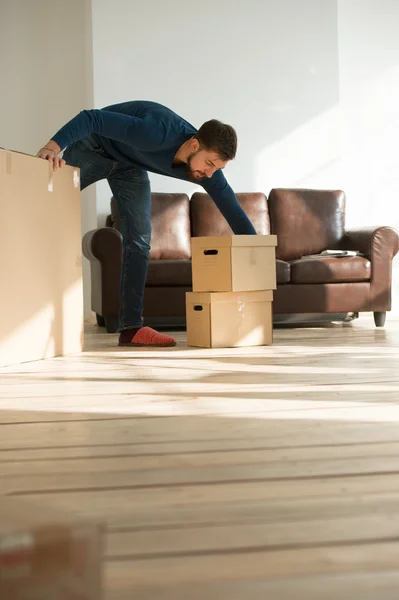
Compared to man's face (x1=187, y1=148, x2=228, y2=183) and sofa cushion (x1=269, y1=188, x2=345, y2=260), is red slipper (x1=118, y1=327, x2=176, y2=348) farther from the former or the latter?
sofa cushion (x1=269, y1=188, x2=345, y2=260)

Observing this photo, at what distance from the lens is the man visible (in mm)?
3299

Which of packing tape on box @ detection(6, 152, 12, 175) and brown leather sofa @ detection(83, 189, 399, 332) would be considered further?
brown leather sofa @ detection(83, 189, 399, 332)

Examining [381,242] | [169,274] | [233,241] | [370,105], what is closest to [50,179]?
[233,241]

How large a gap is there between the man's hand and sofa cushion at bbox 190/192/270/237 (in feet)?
7.26

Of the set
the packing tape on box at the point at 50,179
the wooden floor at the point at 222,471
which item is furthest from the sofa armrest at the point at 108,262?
the wooden floor at the point at 222,471

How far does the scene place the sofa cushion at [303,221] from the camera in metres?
5.74

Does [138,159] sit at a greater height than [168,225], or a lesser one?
greater

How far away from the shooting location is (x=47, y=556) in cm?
97

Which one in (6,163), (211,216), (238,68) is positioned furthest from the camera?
(238,68)

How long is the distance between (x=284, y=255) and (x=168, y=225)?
855 mm

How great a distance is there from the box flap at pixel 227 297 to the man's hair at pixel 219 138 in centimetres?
76

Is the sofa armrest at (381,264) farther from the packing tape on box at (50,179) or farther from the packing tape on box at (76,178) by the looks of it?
the packing tape on box at (50,179)

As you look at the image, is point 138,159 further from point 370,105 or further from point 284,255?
point 370,105

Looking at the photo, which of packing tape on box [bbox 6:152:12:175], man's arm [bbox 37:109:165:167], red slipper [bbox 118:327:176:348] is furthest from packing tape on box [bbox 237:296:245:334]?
packing tape on box [bbox 6:152:12:175]
